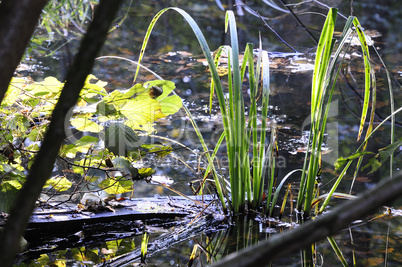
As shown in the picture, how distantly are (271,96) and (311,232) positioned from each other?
2970 mm

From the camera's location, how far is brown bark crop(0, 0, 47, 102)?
1.04ft

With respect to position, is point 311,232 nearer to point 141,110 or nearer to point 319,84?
point 141,110

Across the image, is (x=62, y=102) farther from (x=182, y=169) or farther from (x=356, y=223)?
(x=182, y=169)

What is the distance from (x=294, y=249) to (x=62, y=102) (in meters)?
0.17

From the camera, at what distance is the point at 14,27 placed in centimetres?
32

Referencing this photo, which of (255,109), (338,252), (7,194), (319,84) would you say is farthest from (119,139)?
(338,252)

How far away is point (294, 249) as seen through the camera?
0.24 meters

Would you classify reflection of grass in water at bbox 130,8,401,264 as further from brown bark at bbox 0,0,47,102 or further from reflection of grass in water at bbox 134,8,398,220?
brown bark at bbox 0,0,47,102

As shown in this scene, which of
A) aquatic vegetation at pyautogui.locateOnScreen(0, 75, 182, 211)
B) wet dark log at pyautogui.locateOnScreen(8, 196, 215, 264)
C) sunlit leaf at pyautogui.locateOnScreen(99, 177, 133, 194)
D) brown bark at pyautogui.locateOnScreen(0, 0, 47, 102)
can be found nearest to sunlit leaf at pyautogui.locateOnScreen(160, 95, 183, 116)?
aquatic vegetation at pyautogui.locateOnScreen(0, 75, 182, 211)

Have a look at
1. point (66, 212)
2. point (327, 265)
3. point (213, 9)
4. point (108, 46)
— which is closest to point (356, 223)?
point (327, 265)

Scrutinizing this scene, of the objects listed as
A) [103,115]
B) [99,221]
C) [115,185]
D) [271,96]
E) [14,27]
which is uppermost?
[271,96]

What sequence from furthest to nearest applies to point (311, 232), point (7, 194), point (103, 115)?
point (103, 115), point (7, 194), point (311, 232)

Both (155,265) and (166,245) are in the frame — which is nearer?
(155,265)

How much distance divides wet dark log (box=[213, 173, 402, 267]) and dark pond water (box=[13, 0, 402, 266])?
3.14 feet
